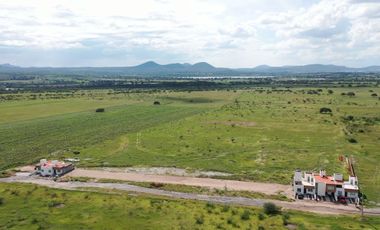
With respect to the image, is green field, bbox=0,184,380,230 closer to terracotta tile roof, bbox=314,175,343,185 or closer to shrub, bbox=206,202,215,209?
shrub, bbox=206,202,215,209

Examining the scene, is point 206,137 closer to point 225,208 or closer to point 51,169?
point 51,169

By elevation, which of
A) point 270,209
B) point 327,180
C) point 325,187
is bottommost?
point 270,209

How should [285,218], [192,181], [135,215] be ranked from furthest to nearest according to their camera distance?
1. [192,181]
2. [135,215]
3. [285,218]

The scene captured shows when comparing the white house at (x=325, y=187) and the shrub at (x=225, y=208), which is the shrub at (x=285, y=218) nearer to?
the shrub at (x=225, y=208)

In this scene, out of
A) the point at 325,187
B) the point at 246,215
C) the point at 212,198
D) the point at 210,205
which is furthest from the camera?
the point at 325,187

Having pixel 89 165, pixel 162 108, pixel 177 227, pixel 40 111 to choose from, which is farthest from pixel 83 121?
pixel 177 227

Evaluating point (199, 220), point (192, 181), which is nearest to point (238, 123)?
point (192, 181)

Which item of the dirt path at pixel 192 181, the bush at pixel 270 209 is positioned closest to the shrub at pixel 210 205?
the bush at pixel 270 209

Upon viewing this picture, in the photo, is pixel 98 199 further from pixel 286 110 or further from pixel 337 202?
pixel 286 110
